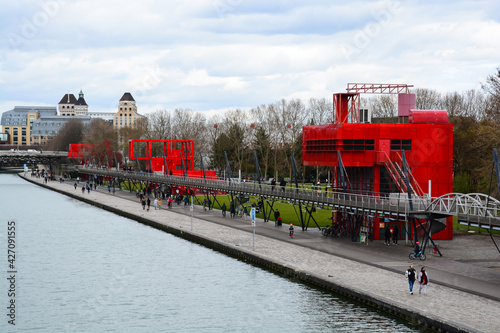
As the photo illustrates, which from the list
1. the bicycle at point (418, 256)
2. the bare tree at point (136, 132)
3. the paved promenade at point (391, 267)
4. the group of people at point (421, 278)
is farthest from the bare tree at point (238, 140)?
the group of people at point (421, 278)

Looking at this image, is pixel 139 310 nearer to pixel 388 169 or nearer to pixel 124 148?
pixel 388 169

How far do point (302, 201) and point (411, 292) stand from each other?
22076 millimetres

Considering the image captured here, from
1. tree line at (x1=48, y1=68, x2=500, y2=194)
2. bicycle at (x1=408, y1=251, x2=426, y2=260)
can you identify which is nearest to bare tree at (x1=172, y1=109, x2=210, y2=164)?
tree line at (x1=48, y1=68, x2=500, y2=194)

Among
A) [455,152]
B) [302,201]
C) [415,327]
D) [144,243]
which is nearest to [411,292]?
[415,327]

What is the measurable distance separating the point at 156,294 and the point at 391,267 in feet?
40.5

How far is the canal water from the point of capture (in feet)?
88.2

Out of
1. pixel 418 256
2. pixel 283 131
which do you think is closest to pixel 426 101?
pixel 283 131

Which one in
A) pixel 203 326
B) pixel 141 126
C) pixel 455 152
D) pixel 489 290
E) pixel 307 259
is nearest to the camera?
pixel 203 326

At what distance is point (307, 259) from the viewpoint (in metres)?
37.2

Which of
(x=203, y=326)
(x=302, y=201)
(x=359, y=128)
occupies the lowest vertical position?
(x=203, y=326)

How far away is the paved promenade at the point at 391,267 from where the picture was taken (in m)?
25.3

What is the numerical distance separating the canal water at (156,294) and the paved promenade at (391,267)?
3.17ft

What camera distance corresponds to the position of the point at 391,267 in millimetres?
34188

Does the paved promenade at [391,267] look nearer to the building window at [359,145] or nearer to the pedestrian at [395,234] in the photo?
the pedestrian at [395,234]
